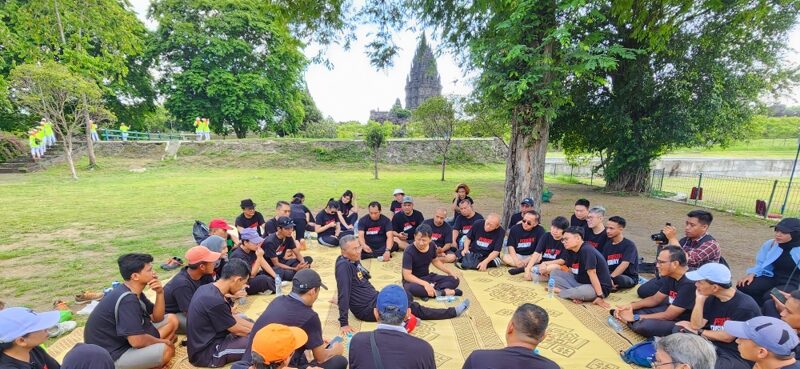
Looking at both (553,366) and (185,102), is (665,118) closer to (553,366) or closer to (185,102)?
(553,366)

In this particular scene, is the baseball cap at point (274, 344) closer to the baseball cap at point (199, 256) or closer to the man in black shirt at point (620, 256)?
the baseball cap at point (199, 256)

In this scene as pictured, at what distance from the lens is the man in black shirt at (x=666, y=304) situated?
3910 millimetres

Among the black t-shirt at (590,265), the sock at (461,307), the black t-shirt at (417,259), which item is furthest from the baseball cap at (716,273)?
the black t-shirt at (417,259)

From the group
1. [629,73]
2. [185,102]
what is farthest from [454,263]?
[185,102]

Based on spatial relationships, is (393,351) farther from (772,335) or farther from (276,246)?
(276,246)

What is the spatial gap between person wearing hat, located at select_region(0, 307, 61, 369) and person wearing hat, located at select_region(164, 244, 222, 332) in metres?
1.38

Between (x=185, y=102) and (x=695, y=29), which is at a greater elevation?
(x=695, y=29)

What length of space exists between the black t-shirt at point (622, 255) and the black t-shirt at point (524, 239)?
1106 mm

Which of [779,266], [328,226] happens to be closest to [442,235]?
[328,226]

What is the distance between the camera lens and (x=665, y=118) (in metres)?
15.0

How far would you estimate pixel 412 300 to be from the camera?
4844 mm

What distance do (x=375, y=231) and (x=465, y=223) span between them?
1.95m

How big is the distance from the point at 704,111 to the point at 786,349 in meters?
15.8

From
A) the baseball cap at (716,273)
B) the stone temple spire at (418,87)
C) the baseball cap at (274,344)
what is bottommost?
the baseball cap at (274,344)
